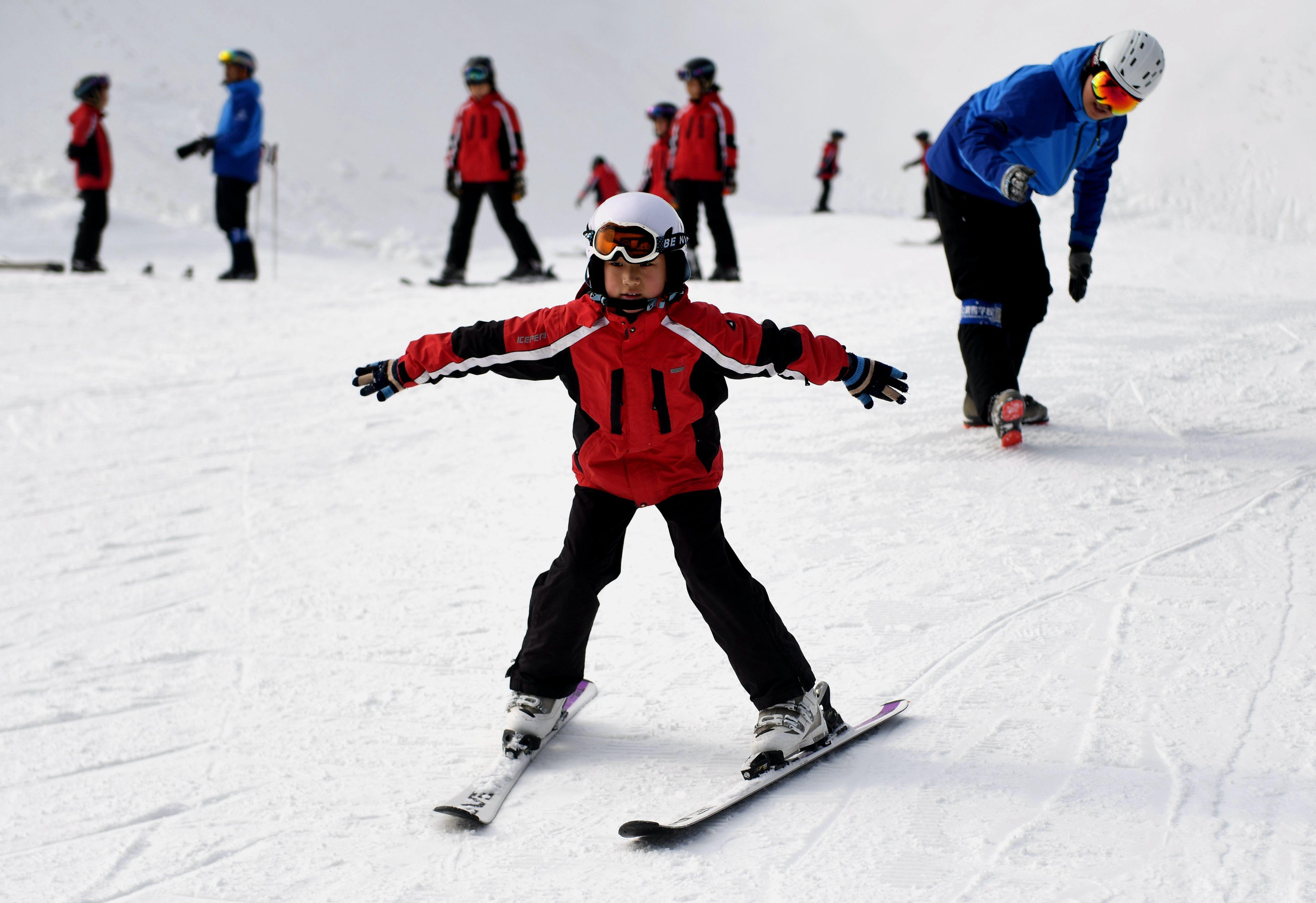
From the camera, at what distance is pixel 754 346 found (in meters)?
2.54

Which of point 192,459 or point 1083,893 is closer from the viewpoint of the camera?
point 1083,893

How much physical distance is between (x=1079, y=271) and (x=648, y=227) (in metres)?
2.93

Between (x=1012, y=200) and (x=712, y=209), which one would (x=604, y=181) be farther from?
(x=1012, y=200)

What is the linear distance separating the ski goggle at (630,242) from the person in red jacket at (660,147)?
7.55 meters

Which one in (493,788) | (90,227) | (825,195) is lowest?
(493,788)

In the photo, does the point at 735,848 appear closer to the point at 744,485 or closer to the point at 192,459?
the point at 744,485

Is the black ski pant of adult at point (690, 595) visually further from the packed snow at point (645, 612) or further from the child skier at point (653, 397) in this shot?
the packed snow at point (645, 612)

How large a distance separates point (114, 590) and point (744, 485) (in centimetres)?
237

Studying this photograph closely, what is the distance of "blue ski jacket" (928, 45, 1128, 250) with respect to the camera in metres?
4.29

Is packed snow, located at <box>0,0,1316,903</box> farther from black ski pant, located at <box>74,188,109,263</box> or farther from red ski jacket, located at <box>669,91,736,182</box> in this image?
red ski jacket, located at <box>669,91,736,182</box>

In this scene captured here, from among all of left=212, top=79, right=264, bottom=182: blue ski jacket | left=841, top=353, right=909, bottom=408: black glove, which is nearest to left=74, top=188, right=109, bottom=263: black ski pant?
left=212, top=79, right=264, bottom=182: blue ski jacket

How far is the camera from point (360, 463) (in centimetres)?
515

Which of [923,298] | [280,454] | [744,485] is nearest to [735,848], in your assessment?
[744,485]

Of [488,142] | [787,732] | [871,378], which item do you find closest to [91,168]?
[488,142]
